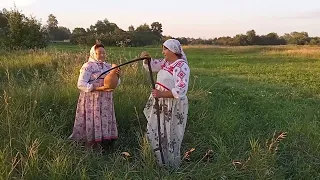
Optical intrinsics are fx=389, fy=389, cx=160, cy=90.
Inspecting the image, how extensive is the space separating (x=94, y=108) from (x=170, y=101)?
1.07 m

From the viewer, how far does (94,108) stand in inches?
194

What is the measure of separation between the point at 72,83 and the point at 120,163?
3058mm

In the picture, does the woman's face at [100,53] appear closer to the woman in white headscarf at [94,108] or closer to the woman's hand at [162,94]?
the woman in white headscarf at [94,108]

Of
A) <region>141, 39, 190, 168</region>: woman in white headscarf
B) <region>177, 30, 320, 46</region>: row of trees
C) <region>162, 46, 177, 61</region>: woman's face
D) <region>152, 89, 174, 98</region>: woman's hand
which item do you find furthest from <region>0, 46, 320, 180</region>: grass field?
<region>177, 30, 320, 46</region>: row of trees

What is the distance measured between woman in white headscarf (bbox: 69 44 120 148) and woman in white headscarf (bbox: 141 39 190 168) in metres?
0.65

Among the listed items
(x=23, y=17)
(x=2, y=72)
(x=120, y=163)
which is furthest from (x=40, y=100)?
(x=23, y=17)

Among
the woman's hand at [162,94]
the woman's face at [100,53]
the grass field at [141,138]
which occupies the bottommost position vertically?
the grass field at [141,138]

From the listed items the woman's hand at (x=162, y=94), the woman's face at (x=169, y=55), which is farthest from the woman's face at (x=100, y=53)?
the woman's hand at (x=162, y=94)

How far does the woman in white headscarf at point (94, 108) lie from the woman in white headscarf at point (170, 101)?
646 millimetres

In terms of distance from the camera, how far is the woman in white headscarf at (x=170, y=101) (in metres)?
4.20

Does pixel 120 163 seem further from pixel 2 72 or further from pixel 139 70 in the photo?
pixel 2 72

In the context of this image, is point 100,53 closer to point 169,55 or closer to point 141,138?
point 169,55

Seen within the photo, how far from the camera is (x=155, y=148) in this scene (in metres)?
4.59

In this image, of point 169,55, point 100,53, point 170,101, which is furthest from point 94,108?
point 169,55
